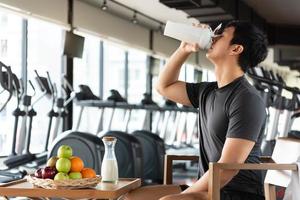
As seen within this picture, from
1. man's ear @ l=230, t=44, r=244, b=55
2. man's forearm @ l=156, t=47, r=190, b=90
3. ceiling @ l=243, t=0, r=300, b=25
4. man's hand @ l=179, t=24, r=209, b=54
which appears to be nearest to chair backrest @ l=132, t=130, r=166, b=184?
ceiling @ l=243, t=0, r=300, b=25

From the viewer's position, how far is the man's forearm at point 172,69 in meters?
2.42

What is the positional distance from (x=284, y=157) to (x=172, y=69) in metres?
0.66

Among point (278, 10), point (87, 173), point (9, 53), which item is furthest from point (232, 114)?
point (278, 10)

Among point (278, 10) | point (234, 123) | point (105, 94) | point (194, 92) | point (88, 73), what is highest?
point (278, 10)

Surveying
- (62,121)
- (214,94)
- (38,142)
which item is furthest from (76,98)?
(214,94)

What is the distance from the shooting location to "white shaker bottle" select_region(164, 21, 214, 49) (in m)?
2.10

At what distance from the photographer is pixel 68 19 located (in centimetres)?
580

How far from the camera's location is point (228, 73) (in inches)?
87.1

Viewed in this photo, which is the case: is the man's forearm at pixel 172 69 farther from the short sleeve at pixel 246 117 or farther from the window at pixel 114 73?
the window at pixel 114 73

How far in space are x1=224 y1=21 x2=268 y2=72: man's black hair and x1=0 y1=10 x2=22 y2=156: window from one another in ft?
11.4

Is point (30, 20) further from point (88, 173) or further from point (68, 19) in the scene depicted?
point (88, 173)

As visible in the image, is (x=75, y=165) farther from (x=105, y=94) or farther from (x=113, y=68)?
(x=113, y=68)

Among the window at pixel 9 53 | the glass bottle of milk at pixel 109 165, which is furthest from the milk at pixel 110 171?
the window at pixel 9 53

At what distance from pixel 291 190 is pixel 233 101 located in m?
0.44
